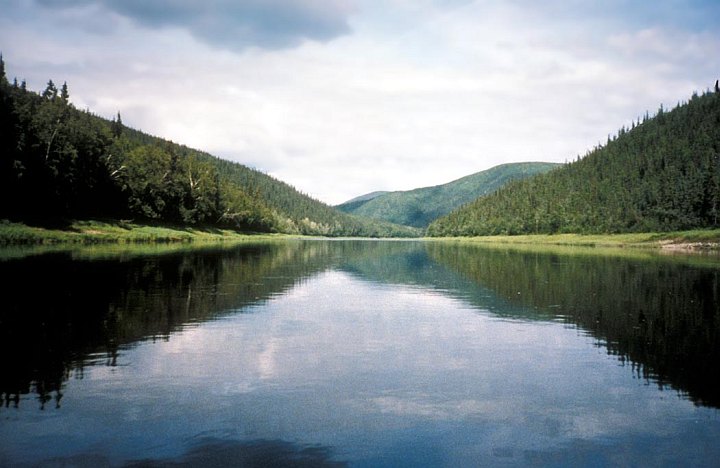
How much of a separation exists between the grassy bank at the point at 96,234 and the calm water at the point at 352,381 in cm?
6197

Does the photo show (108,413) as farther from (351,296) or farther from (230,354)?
(351,296)

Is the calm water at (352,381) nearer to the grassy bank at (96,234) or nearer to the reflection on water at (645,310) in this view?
the reflection on water at (645,310)

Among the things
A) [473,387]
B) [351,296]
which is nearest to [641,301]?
[351,296]

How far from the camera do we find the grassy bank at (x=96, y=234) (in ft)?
271

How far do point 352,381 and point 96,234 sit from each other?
327ft

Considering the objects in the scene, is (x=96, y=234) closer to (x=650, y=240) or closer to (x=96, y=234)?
(x=96, y=234)

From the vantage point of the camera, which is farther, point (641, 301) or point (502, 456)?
point (641, 301)

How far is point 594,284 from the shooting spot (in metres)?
40.2

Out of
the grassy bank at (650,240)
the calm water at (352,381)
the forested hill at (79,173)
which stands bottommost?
the calm water at (352,381)

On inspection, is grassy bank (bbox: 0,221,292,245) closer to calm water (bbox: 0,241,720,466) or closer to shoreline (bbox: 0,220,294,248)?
shoreline (bbox: 0,220,294,248)

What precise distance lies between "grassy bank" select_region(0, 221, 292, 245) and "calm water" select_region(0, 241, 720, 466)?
203 ft

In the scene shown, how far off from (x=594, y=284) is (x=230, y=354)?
3194 centimetres

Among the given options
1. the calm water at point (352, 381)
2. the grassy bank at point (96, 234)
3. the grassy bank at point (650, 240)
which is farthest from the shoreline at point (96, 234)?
the grassy bank at point (650, 240)

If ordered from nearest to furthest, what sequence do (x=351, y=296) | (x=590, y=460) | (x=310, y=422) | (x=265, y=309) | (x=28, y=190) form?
1. (x=590, y=460)
2. (x=310, y=422)
3. (x=265, y=309)
4. (x=351, y=296)
5. (x=28, y=190)
